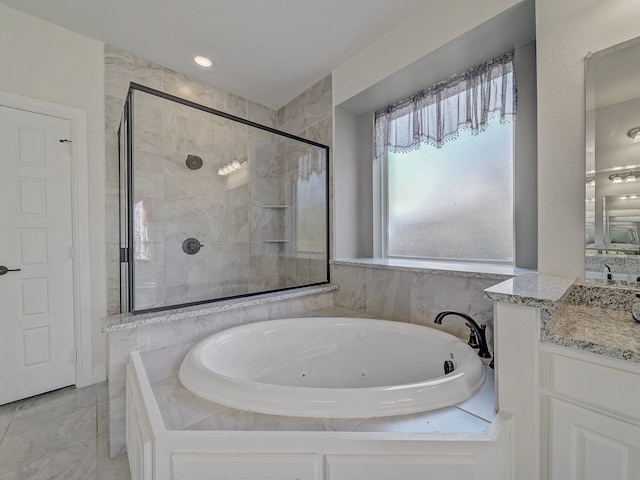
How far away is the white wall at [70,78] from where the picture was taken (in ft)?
5.82

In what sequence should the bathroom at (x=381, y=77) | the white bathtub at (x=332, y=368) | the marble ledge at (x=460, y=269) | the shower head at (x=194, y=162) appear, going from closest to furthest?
the white bathtub at (x=332, y=368), the bathroom at (x=381, y=77), the marble ledge at (x=460, y=269), the shower head at (x=194, y=162)

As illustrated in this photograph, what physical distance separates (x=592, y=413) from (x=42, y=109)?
10.6ft

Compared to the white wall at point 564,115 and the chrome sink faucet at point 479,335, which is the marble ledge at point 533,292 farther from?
the chrome sink faucet at point 479,335

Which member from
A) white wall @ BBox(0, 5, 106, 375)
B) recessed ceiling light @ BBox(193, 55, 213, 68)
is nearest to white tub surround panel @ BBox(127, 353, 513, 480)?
white wall @ BBox(0, 5, 106, 375)

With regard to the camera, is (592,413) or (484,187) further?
(484,187)

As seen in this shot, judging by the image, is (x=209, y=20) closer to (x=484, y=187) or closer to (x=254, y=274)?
(x=254, y=274)

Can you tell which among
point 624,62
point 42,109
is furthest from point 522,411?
point 42,109

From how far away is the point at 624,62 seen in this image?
1.11 m

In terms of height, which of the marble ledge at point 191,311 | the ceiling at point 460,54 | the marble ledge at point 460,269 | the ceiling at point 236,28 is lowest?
the marble ledge at point 191,311

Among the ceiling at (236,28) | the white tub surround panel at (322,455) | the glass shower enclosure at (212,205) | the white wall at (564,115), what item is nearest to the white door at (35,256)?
the glass shower enclosure at (212,205)

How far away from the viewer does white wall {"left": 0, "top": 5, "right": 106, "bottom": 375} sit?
177 cm

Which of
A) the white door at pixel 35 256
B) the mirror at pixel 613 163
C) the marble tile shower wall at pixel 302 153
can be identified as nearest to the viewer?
the mirror at pixel 613 163

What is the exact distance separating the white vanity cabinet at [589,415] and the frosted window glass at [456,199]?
1.12 m

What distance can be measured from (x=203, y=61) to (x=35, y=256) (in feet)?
6.35
